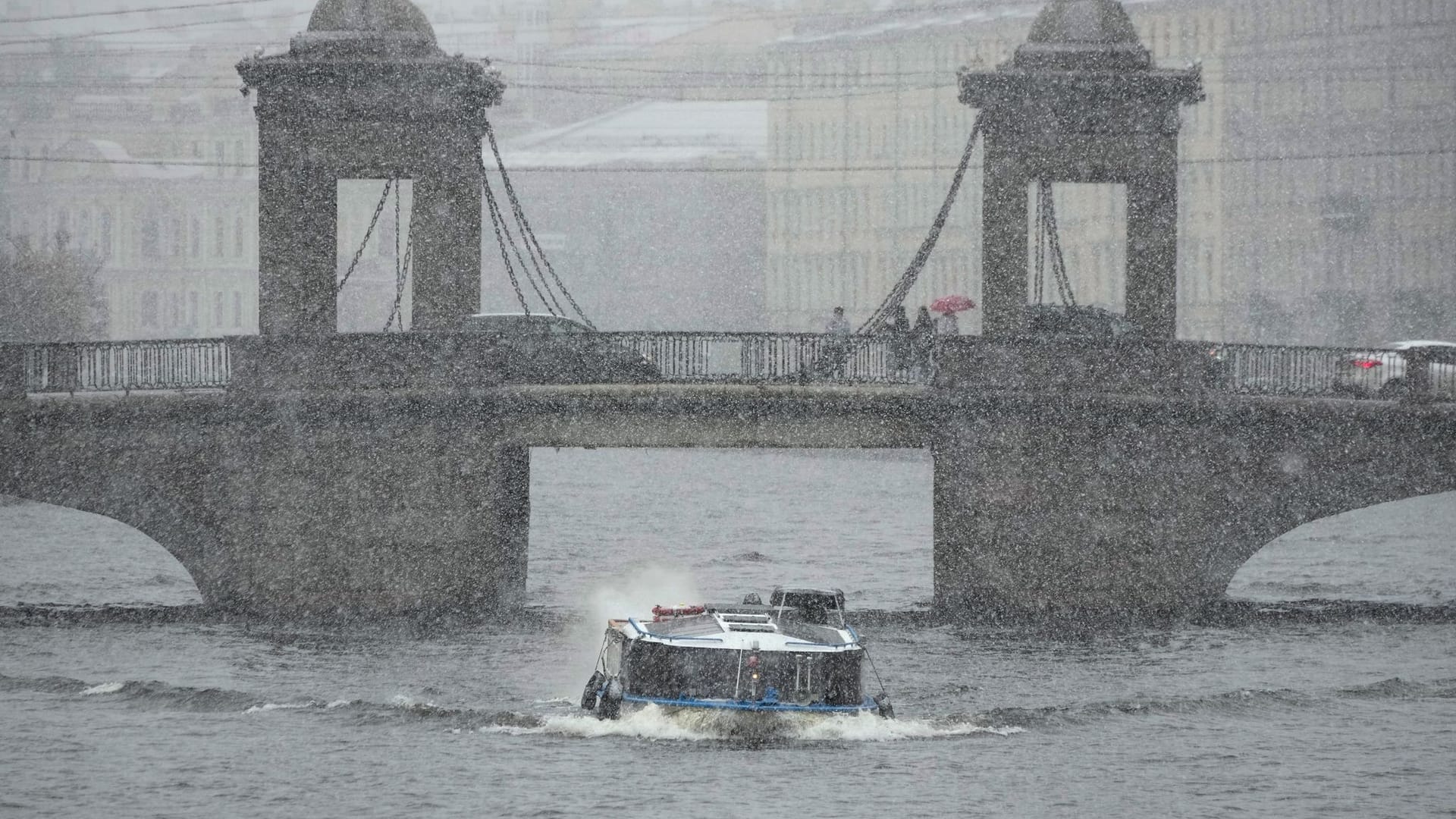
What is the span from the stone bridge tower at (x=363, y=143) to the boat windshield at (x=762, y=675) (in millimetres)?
13331

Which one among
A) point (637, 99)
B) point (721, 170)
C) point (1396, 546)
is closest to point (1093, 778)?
point (1396, 546)

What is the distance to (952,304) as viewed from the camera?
51219 mm

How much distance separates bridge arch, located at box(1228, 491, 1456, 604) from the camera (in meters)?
53.3

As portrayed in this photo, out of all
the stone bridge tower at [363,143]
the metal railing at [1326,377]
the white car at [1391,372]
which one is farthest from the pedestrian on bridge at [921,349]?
the stone bridge tower at [363,143]

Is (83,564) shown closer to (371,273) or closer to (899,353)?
(899,353)

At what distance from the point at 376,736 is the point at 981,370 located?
45.6ft

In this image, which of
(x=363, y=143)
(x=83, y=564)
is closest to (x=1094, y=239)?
(x=83, y=564)

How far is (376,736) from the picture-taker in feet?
113

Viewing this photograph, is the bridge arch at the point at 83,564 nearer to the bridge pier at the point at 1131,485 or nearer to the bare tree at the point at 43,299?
the bare tree at the point at 43,299

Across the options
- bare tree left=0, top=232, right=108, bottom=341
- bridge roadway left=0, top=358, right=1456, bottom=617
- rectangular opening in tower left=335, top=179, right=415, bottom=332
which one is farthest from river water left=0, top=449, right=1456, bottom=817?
rectangular opening in tower left=335, top=179, right=415, bottom=332

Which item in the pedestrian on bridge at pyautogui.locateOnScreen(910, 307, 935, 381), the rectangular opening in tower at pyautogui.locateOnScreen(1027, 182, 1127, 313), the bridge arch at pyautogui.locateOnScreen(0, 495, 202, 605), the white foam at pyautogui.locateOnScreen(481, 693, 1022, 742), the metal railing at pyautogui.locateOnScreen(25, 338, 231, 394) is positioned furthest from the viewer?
the rectangular opening in tower at pyautogui.locateOnScreen(1027, 182, 1127, 313)

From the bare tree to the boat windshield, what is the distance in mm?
57652

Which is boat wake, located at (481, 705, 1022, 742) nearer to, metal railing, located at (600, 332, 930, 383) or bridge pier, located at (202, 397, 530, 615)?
bridge pier, located at (202, 397, 530, 615)

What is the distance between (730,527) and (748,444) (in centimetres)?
3287
